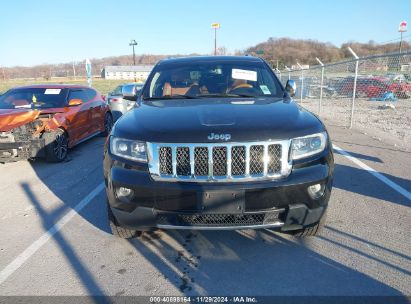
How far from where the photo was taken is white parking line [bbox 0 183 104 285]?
301 centimetres

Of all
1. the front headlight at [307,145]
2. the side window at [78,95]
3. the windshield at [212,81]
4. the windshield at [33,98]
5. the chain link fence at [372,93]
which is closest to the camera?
the front headlight at [307,145]

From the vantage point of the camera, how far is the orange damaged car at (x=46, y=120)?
620 centimetres

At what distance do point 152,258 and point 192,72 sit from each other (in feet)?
7.93

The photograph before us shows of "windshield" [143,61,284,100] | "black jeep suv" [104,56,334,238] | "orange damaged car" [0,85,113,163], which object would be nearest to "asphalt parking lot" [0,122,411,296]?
"black jeep suv" [104,56,334,238]

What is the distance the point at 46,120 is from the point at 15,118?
1.87 feet

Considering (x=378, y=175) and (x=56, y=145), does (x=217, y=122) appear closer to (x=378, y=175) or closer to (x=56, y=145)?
(x=378, y=175)

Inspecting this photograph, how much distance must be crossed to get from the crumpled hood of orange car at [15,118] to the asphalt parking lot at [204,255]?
190 cm

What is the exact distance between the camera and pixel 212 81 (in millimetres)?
4316

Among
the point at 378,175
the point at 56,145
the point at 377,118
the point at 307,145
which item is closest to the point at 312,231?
the point at 307,145

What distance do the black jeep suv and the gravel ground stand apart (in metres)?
5.27

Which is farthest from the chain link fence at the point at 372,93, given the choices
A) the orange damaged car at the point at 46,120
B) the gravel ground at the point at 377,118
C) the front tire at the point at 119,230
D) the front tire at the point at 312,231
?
the orange damaged car at the point at 46,120

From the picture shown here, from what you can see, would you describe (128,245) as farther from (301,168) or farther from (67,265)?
(301,168)

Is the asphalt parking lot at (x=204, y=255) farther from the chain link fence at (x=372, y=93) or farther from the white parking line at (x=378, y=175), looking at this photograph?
the chain link fence at (x=372, y=93)

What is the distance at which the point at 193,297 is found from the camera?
8.43 ft
